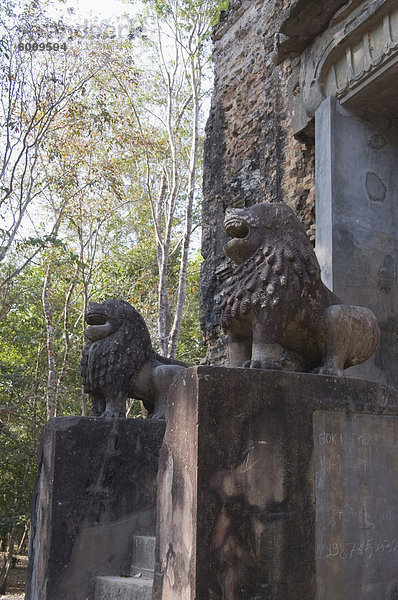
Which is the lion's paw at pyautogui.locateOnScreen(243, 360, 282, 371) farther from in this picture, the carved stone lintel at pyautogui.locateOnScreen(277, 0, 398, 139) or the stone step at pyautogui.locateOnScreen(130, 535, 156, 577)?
the carved stone lintel at pyautogui.locateOnScreen(277, 0, 398, 139)

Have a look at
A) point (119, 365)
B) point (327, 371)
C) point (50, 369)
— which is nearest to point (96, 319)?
point (119, 365)

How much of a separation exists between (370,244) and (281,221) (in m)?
2.22

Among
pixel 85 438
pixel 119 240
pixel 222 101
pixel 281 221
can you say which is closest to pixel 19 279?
pixel 119 240

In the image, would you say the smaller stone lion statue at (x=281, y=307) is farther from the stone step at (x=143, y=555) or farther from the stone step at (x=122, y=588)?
the stone step at (x=143, y=555)

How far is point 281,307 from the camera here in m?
3.56

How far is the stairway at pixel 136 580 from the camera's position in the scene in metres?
4.01

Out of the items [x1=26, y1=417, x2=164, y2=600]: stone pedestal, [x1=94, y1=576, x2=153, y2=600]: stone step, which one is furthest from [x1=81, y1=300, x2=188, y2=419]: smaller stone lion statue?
[x1=94, y1=576, x2=153, y2=600]: stone step

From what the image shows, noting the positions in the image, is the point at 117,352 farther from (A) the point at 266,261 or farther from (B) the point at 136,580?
(A) the point at 266,261

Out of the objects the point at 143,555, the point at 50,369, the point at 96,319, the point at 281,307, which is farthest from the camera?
the point at 50,369

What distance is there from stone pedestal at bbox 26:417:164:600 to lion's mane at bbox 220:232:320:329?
1686mm

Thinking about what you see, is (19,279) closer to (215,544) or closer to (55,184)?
(55,184)

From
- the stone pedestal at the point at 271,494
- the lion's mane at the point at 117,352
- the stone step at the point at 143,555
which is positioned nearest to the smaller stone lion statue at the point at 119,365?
the lion's mane at the point at 117,352

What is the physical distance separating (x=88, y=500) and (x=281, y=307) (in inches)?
90.3

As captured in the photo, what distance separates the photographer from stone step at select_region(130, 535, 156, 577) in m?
4.55
